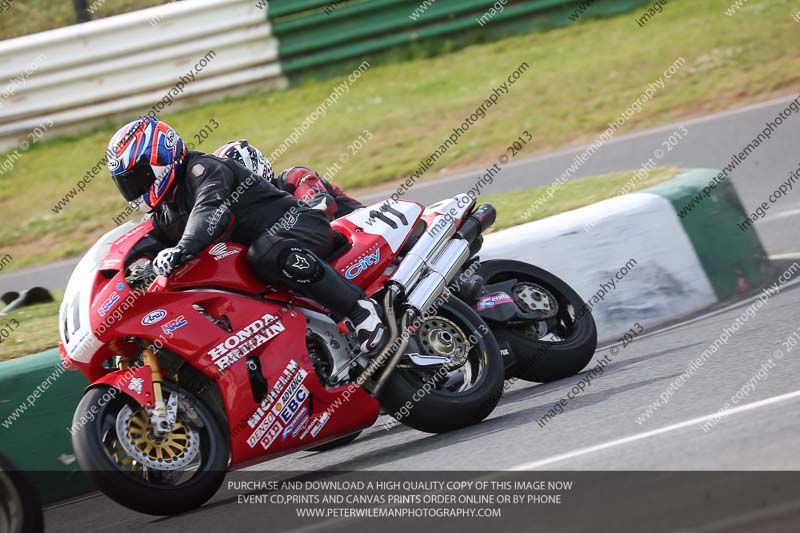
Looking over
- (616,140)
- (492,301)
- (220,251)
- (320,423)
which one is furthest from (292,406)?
(616,140)

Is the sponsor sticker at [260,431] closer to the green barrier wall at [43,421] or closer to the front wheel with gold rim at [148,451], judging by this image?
the front wheel with gold rim at [148,451]

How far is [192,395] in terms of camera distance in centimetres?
531

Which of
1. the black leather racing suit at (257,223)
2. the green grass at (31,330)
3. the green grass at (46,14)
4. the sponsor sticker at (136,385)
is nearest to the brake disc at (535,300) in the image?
the black leather racing suit at (257,223)

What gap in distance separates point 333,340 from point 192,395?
0.86 meters

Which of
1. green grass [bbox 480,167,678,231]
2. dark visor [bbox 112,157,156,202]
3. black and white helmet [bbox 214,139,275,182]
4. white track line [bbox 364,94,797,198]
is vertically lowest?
white track line [bbox 364,94,797,198]

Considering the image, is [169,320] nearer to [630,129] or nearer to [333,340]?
[333,340]

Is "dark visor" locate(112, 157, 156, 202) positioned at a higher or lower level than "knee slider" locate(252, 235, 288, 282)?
higher

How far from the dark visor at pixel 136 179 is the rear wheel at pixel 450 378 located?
5.08 feet

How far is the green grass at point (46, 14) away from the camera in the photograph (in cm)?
1616

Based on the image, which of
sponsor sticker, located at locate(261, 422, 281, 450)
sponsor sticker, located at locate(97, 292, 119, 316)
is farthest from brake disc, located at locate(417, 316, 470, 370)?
sponsor sticker, located at locate(97, 292, 119, 316)

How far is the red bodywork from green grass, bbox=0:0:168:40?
1137 centimetres

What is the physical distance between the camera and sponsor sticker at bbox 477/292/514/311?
6.43 meters

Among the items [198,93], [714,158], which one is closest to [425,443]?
[714,158]

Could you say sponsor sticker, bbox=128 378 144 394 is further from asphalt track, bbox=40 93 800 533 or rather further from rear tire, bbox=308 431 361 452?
rear tire, bbox=308 431 361 452
